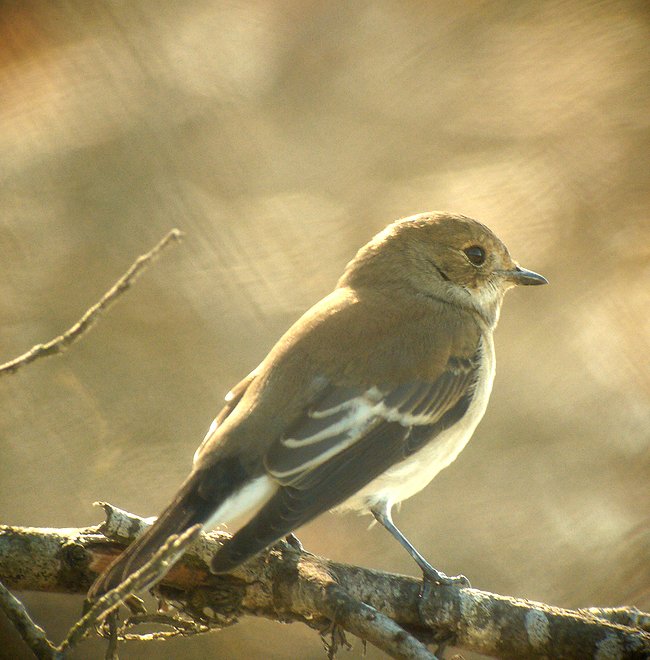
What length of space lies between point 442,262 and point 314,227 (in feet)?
6.27

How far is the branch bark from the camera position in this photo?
2662mm

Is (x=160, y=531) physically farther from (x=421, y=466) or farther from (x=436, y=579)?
(x=421, y=466)

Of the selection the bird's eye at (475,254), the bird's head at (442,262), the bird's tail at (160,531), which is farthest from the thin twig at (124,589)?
the bird's eye at (475,254)

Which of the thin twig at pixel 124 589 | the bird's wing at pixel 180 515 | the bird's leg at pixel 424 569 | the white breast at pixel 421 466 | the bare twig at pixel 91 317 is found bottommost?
the bird's leg at pixel 424 569

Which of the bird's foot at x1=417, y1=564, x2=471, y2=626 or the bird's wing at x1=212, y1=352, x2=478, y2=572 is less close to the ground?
the bird's wing at x1=212, y1=352, x2=478, y2=572

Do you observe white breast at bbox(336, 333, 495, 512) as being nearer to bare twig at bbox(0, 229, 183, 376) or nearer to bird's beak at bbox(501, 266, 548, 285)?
bird's beak at bbox(501, 266, 548, 285)

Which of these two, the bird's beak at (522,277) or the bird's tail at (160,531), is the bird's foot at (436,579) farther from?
the bird's beak at (522,277)

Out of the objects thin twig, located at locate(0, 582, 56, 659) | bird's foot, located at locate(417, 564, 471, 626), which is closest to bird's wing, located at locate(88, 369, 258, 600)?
thin twig, located at locate(0, 582, 56, 659)

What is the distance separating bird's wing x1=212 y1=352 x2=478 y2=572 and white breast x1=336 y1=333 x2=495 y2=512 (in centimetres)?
4

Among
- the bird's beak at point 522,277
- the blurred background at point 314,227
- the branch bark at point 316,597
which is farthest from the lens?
the blurred background at point 314,227

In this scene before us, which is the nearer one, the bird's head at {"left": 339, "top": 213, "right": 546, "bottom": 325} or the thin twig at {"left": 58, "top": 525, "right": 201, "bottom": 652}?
the thin twig at {"left": 58, "top": 525, "right": 201, "bottom": 652}

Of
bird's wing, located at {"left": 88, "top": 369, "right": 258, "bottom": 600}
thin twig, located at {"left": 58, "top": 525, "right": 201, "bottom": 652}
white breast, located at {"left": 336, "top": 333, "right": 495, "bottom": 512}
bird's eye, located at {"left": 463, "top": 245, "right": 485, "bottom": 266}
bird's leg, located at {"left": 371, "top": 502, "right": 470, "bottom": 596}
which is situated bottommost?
bird's leg, located at {"left": 371, "top": 502, "right": 470, "bottom": 596}

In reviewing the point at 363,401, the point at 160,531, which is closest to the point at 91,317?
the point at 160,531

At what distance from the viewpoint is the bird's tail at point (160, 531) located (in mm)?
2479
